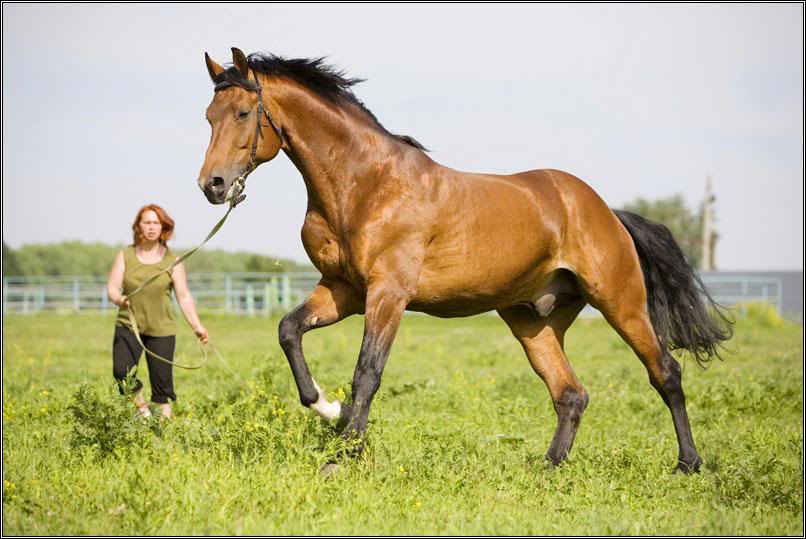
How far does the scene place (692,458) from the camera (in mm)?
7234

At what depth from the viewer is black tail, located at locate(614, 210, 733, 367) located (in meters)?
7.93

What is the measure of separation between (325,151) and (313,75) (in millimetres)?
571

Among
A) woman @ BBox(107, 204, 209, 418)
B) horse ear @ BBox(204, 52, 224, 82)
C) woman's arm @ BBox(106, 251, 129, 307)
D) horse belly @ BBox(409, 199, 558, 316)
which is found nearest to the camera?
horse ear @ BBox(204, 52, 224, 82)

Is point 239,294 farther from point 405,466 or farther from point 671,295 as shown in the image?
point 405,466

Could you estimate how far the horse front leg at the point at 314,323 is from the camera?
6230 millimetres

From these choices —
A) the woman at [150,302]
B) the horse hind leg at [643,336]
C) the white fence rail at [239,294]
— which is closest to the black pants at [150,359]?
the woman at [150,302]

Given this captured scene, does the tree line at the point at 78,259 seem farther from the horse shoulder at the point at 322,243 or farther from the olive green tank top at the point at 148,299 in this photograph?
the horse shoulder at the point at 322,243

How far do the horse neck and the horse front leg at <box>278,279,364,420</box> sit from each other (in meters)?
0.52

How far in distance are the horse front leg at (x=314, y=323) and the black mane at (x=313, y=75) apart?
1217mm

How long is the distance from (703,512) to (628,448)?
176 centimetres

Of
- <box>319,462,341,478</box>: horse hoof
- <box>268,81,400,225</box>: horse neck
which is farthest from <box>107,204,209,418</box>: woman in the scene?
<box>319,462,341,478</box>: horse hoof

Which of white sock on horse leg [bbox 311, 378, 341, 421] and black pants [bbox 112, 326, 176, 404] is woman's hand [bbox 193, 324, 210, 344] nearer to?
black pants [bbox 112, 326, 176, 404]

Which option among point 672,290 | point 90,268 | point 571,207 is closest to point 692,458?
point 672,290

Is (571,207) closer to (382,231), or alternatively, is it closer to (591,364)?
(382,231)
